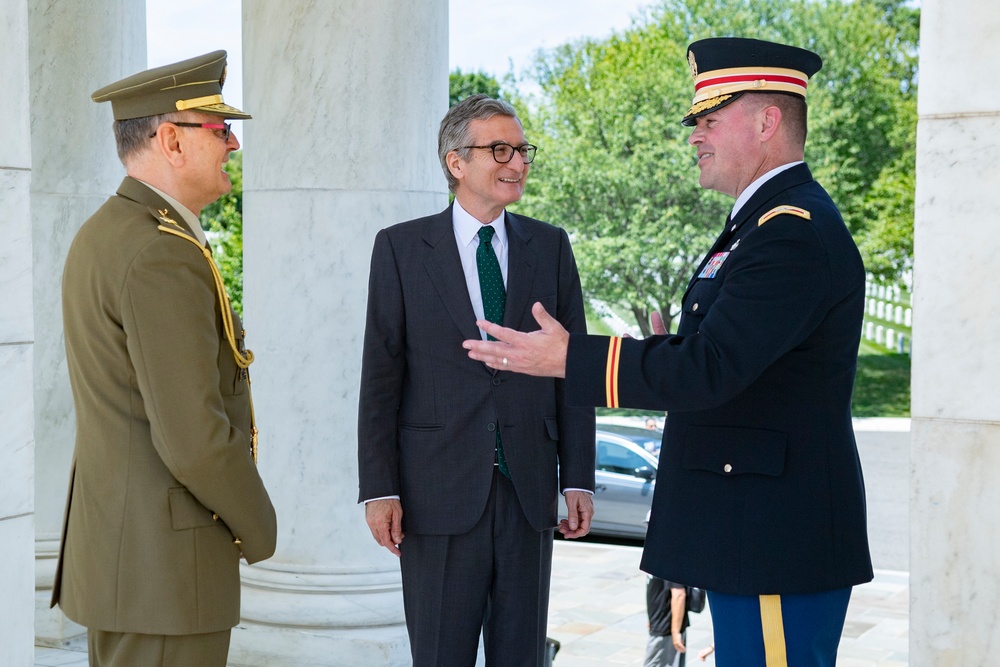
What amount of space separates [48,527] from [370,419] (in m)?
3.32

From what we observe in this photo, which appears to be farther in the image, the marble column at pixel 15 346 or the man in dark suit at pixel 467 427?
the man in dark suit at pixel 467 427

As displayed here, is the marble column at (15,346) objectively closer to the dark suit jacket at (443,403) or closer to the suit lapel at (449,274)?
the dark suit jacket at (443,403)

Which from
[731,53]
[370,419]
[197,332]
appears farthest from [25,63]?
[731,53]

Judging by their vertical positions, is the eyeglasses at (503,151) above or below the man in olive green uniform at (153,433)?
above

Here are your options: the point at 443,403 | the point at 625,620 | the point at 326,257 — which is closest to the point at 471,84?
the point at 625,620

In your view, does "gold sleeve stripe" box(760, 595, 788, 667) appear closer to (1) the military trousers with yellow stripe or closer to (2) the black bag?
(1) the military trousers with yellow stripe

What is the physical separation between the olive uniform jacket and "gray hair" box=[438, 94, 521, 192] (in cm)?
122

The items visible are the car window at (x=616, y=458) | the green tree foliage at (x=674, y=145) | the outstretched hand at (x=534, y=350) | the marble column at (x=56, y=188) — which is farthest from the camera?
the green tree foliage at (x=674, y=145)

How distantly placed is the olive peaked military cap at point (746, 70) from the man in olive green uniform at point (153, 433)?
4.54ft

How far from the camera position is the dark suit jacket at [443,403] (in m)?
3.81

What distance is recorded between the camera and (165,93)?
3117 mm

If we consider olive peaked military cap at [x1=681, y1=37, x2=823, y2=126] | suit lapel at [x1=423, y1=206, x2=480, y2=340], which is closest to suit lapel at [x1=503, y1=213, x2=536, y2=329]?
suit lapel at [x1=423, y1=206, x2=480, y2=340]

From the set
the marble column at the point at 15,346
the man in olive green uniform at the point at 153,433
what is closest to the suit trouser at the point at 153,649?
the man in olive green uniform at the point at 153,433

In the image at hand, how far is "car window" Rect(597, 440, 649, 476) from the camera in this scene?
48.1 feet
